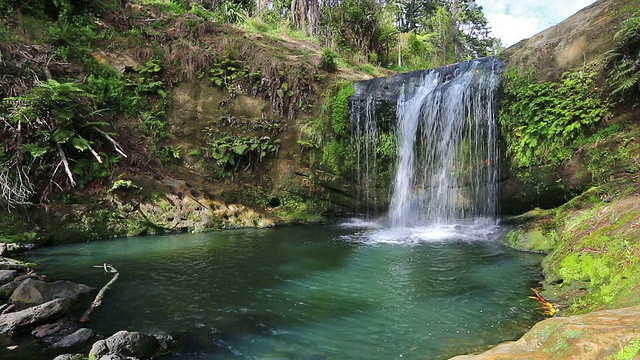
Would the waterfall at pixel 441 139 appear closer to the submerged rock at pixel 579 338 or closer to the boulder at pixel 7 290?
the submerged rock at pixel 579 338

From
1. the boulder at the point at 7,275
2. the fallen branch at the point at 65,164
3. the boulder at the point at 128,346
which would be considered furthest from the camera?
the fallen branch at the point at 65,164

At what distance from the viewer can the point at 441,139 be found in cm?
1182

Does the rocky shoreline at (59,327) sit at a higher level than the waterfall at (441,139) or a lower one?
lower

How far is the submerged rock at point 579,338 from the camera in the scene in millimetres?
2023

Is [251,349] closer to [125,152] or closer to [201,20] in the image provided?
[125,152]

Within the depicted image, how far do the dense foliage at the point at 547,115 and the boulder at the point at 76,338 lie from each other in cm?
1040

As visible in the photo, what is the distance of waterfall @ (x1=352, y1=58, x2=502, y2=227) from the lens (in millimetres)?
10906

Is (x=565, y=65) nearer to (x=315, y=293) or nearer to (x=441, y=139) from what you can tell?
(x=441, y=139)

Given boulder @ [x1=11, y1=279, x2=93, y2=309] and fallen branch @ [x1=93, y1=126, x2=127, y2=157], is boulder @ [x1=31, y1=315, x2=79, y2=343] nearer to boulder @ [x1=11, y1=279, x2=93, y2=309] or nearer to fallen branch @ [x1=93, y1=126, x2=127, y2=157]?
boulder @ [x1=11, y1=279, x2=93, y2=309]

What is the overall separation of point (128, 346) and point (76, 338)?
834 millimetres

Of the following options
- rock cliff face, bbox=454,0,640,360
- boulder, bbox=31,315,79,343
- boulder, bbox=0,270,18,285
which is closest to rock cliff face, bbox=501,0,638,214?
rock cliff face, bbox=454,0,640,360

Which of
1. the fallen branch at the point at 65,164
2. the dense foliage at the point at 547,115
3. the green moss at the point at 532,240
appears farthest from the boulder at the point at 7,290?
the dense foliage at the point at 547,115

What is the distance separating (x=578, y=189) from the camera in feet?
29.3

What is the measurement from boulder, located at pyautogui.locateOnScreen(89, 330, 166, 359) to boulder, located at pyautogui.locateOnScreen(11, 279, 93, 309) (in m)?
1.89
